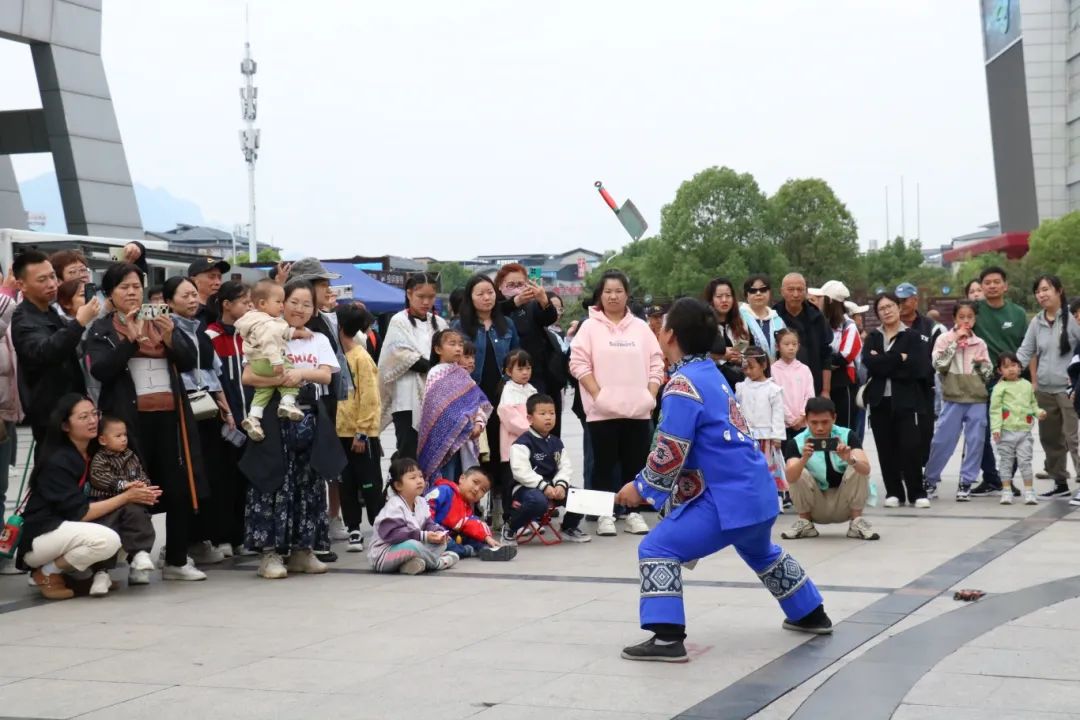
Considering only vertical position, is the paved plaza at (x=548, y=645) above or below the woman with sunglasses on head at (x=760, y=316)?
below

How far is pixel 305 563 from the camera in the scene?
26.9 feet

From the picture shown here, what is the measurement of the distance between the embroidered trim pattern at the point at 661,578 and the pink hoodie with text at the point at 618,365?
3853 mm

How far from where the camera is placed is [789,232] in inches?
3056

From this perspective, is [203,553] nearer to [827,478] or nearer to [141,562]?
[141,562]

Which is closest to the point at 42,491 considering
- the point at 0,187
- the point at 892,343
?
the point at 892,343

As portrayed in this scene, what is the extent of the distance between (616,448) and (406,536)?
208 cm

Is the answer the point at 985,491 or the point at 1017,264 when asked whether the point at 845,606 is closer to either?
the point at 985,491

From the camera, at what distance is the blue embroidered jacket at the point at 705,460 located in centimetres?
580

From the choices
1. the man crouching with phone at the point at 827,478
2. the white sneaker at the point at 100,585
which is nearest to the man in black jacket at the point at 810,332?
the man crouching with phone at the point at 827,478

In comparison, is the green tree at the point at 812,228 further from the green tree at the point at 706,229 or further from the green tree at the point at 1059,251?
the green tree at the point at 1059,251

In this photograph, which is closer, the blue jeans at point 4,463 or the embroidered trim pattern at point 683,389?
the embroidered trim pattern at point 683,389

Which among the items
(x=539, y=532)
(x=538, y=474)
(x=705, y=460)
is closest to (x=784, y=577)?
(x=705, y=460)

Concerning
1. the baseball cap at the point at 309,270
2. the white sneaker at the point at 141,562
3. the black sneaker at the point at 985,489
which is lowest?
the black sneaker at the point at 985,489

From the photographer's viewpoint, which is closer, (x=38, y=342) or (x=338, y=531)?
(x=38, y=342)
